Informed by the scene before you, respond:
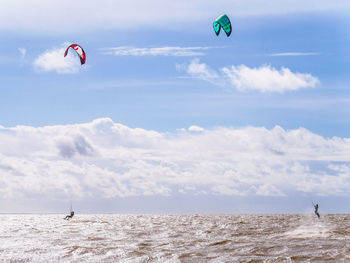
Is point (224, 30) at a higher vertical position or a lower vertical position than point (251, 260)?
higher

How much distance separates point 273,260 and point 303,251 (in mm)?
2427

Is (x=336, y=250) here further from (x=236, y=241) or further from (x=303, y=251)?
(x=236, y=241)

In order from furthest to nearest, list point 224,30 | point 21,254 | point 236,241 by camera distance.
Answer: point 224,30, point 236,241, point 21,254

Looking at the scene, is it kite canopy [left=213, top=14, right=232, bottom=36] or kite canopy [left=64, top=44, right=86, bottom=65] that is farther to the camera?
kite canopy [left=64, top=44, right=86, bottom=65]

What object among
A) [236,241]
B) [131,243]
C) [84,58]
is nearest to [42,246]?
[131,243]

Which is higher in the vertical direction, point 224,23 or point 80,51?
point 224,23

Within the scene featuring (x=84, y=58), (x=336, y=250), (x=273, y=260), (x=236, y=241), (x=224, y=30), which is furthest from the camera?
(x=84, y=58)

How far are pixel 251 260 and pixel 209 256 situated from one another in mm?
2129

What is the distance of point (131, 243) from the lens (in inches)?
961

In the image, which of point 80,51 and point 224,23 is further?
point 80,51

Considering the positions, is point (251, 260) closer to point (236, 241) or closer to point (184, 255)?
point (184, 255)

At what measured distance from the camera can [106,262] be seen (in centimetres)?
1792

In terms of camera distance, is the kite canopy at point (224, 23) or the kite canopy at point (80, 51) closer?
the kite canopy at point (224, 23)

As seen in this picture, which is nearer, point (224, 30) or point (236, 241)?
point (236, 241)
